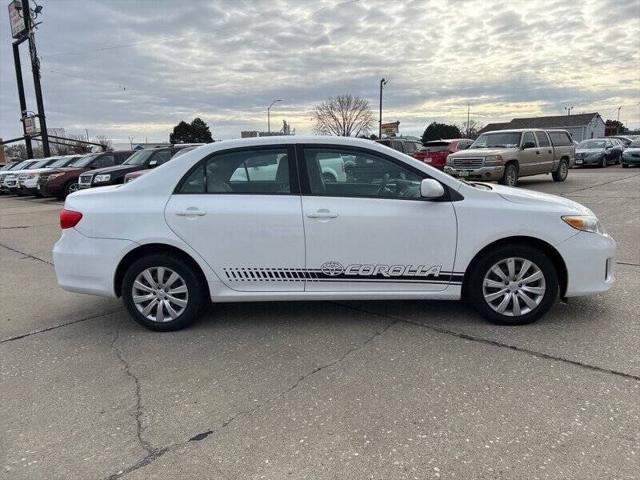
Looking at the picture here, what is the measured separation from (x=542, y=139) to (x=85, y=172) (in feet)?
48.3

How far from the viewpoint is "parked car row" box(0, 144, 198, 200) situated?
564 inches

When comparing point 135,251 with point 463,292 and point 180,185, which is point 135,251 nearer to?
point 180,185

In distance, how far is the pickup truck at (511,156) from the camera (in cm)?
1405

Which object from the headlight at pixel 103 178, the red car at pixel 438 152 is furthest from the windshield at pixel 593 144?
the headlight at pixel 103 178

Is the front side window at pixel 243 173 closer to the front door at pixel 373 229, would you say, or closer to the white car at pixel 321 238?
the white car at pixel 321 238

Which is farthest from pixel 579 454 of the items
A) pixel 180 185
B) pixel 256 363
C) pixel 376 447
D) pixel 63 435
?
pixel 180 185

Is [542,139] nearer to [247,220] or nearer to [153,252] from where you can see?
[247,220]

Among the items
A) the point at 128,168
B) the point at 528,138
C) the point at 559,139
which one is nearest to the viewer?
the point at 128,168

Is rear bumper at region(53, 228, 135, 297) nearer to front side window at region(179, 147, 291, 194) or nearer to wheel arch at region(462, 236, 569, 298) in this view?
front side window at region(179, 147, 291, 194)

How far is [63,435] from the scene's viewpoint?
9.48ft

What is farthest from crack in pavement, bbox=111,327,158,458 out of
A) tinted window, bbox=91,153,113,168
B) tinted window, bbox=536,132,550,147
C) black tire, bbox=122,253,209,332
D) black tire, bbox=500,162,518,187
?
tinted window, bbox=91,153,113,168

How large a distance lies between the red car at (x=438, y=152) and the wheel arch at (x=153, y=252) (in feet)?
48.9

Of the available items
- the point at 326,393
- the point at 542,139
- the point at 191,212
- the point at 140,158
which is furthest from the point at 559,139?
the point at 326,393

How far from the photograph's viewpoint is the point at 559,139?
16.8m
